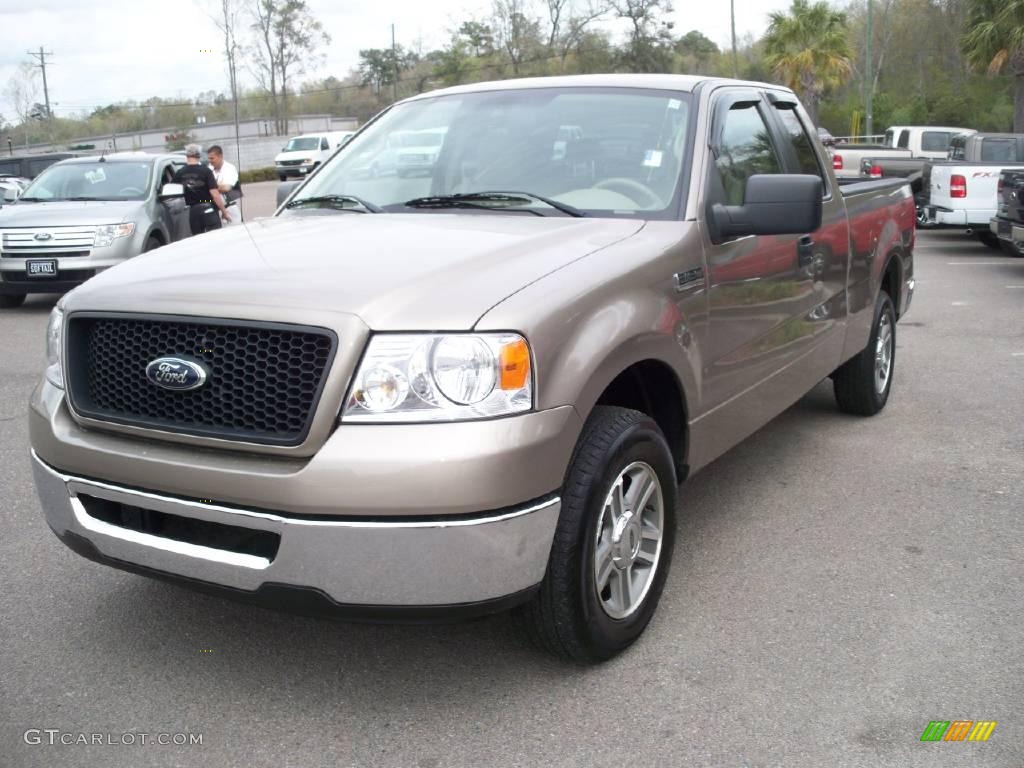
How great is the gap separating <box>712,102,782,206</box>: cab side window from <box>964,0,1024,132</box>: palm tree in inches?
975

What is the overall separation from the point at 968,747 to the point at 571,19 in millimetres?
71854

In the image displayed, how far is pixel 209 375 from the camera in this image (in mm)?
2904

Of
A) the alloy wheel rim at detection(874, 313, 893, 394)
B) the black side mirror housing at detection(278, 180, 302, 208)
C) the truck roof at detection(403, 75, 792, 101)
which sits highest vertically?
the truck roof at detection(403, 75, 792, 101)

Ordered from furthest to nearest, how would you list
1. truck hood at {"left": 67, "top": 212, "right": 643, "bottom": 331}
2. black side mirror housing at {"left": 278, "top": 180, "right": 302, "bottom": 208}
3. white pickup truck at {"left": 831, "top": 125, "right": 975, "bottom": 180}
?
white pickup truck at {"left": 831, "top": 125, "right": 975, "bottom": 180}, black side mirror housing at {"left": 278, "top": 180, "right": 302, "bottom": 208}, truck hood at {"left": 67, "top": 212, "right": 643, "bottom": 331}

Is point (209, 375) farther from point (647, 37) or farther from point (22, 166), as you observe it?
point (647, 37)

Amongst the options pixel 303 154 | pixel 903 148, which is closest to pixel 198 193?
pixel 903 148

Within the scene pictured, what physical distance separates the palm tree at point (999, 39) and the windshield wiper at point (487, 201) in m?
26.0

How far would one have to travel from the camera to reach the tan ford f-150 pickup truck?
2748 millimetres

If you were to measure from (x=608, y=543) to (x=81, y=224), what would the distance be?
9.62 meters

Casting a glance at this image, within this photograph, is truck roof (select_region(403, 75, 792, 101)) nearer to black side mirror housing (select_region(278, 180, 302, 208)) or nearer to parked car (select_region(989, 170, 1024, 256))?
black side mirror housing (select_region(278, 180, 302, 208))

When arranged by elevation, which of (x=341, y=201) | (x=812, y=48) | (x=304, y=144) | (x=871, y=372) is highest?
(x=812, y=48)

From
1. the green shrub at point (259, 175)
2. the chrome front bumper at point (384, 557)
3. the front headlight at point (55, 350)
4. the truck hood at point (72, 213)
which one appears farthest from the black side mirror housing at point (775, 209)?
the green shrub at point (259, 175)

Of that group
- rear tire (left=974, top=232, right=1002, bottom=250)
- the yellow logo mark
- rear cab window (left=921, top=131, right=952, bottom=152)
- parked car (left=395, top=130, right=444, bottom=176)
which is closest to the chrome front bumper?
the yellow logo mark

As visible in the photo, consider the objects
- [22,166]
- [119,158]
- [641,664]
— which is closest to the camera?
[641,664]
